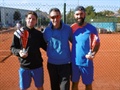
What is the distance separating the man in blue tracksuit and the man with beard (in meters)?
0.13

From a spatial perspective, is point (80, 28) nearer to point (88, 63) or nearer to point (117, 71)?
point (88, 63)

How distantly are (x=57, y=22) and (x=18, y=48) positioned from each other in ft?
2.86

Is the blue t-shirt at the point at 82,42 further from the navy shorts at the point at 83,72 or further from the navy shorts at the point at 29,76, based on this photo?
the navy shorts at the point at 29,76

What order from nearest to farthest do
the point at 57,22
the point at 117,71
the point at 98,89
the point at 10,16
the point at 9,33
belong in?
the point at 57,22 → the point at 98,89 → the point at 117,71 → the point at 9,33 → the point at 10,16

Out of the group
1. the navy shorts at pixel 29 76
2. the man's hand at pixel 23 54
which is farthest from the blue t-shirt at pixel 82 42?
the man's hand at pixel 23 54

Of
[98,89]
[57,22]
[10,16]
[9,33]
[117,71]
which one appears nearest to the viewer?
[57,22]

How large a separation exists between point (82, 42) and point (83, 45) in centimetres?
6

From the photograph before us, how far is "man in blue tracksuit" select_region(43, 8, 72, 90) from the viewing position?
441 cm

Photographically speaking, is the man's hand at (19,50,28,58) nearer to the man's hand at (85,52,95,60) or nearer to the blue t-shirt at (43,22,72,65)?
the blue t-shirt at (43,22,72,65)

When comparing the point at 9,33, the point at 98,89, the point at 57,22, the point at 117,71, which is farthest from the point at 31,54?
the point at 9,33

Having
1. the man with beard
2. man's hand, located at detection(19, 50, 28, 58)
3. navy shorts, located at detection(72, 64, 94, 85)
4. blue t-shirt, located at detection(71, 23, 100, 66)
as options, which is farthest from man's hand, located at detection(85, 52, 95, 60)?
man's hand, located at detection(19, 50, 28, 58)

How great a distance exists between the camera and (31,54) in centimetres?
444

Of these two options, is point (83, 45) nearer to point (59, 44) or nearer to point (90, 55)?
point (90, 55)

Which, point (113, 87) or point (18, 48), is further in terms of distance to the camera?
point (113, 87)
